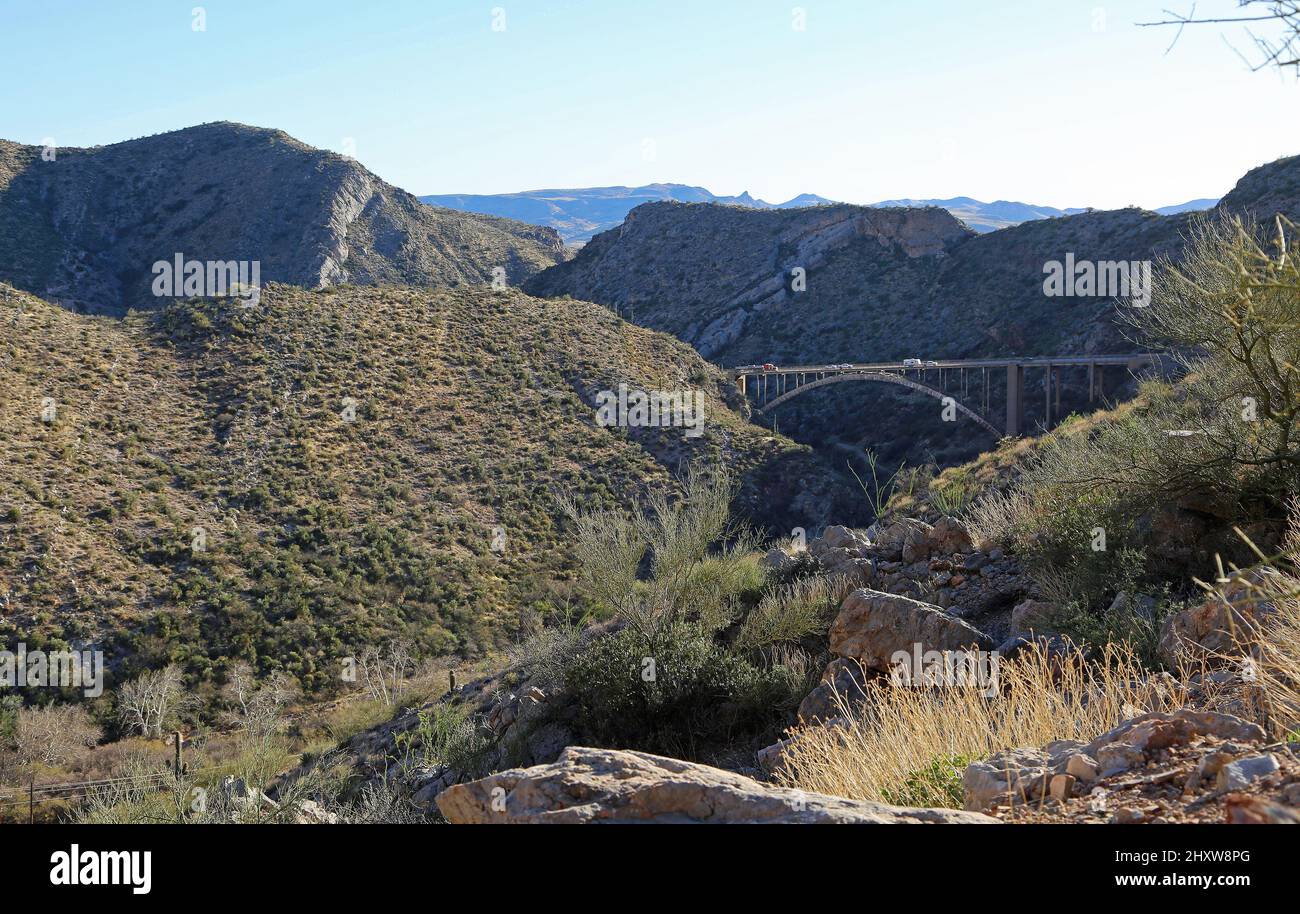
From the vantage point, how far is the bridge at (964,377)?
4194 cm

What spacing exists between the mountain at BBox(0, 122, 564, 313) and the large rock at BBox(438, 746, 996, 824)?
62.2 metres

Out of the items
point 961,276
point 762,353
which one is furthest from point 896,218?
point 762,353

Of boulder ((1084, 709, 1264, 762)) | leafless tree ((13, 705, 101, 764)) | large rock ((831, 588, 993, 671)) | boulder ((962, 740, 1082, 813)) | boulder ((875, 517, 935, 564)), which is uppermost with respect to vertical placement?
boulder ((1084, 709, 1264, 762))

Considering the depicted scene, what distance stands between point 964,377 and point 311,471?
32635 millimetres

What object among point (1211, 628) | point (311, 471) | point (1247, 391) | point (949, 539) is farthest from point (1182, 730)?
point (311, 471)

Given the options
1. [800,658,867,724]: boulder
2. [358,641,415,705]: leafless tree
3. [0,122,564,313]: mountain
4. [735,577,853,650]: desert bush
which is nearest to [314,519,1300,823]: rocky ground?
[800,658,867,724]: boulder

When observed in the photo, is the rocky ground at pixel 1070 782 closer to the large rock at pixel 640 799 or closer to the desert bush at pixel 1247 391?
the large rock at pixel 640 799

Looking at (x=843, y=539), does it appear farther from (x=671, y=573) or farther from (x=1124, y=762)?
(x=1124, y=762)

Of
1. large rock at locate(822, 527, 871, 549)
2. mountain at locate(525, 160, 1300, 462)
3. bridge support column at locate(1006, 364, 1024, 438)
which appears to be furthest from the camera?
mountain at locate(525, 160, 1300, 462)

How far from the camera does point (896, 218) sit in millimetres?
69625

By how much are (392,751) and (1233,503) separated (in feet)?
40.0

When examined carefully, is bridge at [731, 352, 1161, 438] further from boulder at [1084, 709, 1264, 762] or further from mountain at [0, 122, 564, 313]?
boulder at [1084, 709, 1264, 762]

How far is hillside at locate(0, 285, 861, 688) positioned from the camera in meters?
22.2

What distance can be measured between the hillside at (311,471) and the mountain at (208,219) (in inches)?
1124
